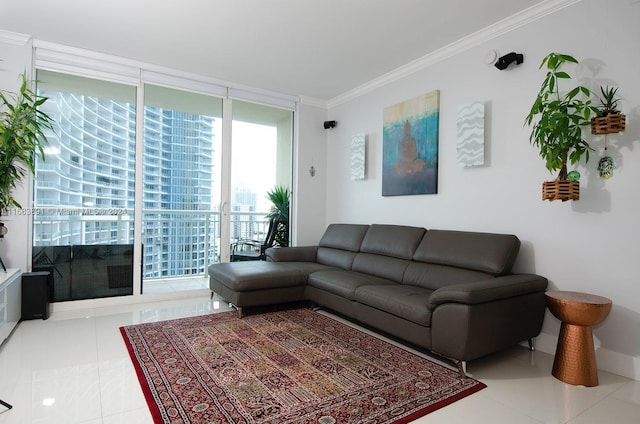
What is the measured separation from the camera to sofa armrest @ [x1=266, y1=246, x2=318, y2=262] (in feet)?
15.0

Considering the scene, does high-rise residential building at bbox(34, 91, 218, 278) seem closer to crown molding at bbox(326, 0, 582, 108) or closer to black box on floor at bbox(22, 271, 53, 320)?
black box on floor at bbox(22, 271, 53, 320)

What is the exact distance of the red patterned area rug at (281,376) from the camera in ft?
6.42

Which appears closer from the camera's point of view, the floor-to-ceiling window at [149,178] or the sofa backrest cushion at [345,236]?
the floor-to-ceiling window at [149,178]

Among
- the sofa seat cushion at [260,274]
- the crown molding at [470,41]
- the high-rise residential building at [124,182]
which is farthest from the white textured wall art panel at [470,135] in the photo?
the high-rise residential building at [124,182]

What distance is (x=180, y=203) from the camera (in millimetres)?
4766

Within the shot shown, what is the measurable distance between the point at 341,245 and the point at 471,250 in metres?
1.82

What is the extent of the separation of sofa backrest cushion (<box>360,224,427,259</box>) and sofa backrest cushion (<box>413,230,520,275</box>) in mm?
119

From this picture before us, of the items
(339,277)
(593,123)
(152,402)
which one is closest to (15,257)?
(152,402)

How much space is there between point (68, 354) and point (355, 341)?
7.41 ft

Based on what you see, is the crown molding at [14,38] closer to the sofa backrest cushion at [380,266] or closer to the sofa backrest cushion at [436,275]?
the sofa backrest cushion at [380,266]

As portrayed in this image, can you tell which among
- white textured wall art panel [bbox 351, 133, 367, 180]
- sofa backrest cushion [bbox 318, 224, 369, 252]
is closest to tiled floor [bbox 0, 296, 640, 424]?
sofa backrest cushion [bbox 318, 224, 369, 252]

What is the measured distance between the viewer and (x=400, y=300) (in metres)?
2.79

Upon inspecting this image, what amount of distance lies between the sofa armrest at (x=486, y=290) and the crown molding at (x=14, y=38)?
4.60m

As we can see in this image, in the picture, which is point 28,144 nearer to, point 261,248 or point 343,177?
point 261,248
